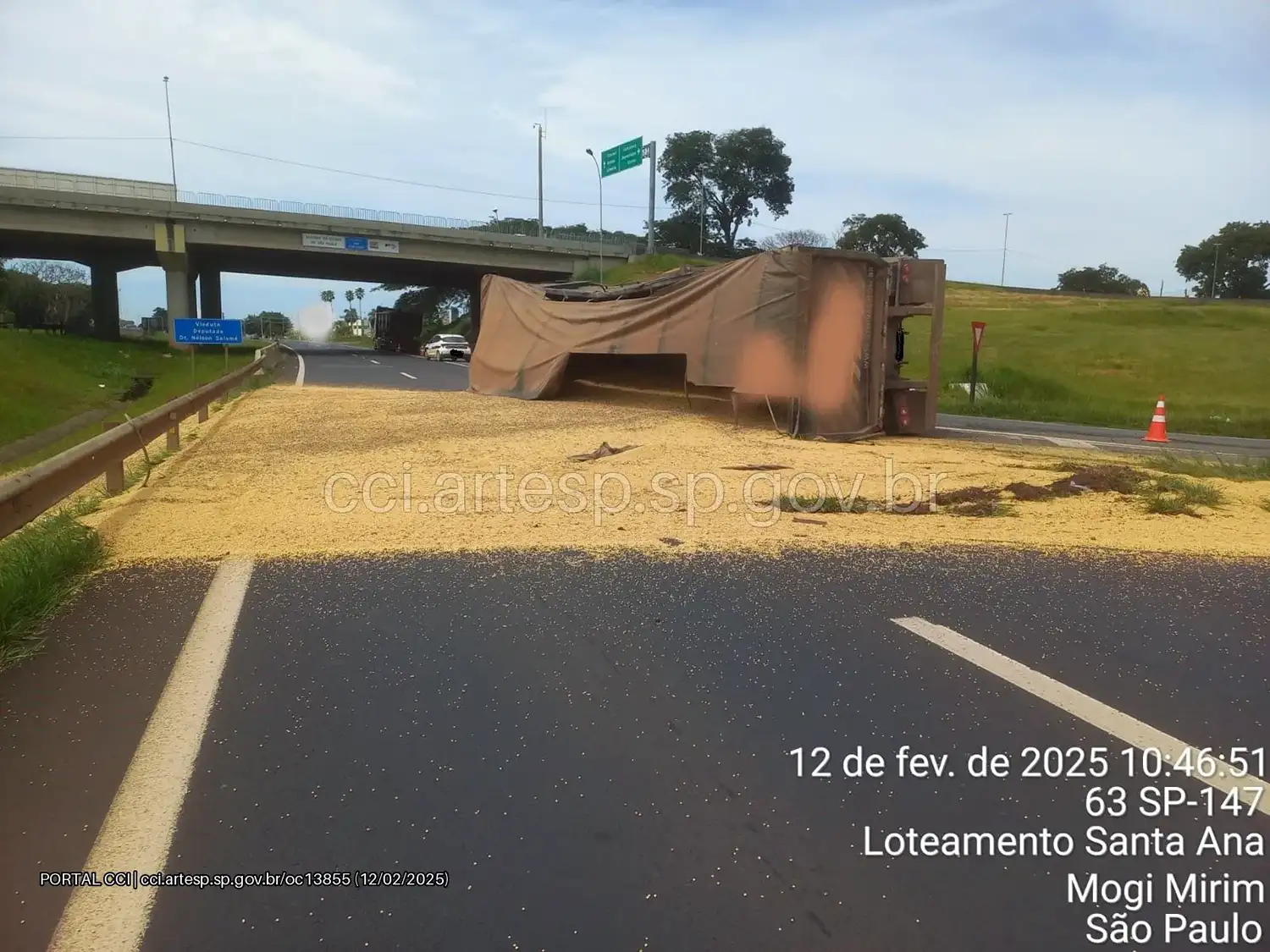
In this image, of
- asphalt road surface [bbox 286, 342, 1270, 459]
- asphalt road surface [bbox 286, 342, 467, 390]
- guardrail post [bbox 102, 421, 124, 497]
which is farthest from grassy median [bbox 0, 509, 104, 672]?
asphalt road surface [bbox 286, 342, 467, 390]

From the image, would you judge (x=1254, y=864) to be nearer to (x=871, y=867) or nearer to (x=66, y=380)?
(x=871, y=867)

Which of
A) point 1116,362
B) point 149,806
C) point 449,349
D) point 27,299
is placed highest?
point 27,299

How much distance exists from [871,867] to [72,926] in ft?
7.67

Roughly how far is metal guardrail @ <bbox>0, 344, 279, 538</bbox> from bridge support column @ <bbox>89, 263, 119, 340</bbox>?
5356cm

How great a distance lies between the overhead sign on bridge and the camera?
5216cm

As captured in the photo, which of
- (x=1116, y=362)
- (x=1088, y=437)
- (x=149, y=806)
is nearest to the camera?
(x=149, y=806)

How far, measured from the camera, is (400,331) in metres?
63.6

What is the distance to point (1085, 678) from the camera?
4.41 m

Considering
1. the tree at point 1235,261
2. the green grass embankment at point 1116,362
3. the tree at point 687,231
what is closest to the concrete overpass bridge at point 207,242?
the green grass embankment at point 1116,362

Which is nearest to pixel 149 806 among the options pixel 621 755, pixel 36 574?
pixel 621 755

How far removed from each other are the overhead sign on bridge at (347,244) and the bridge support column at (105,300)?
14.6 metres

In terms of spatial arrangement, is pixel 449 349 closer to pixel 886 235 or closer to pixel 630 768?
pixel 630 768

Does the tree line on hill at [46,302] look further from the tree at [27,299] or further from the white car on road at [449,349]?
the white car on road at [449,349]

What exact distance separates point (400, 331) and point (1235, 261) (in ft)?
264
